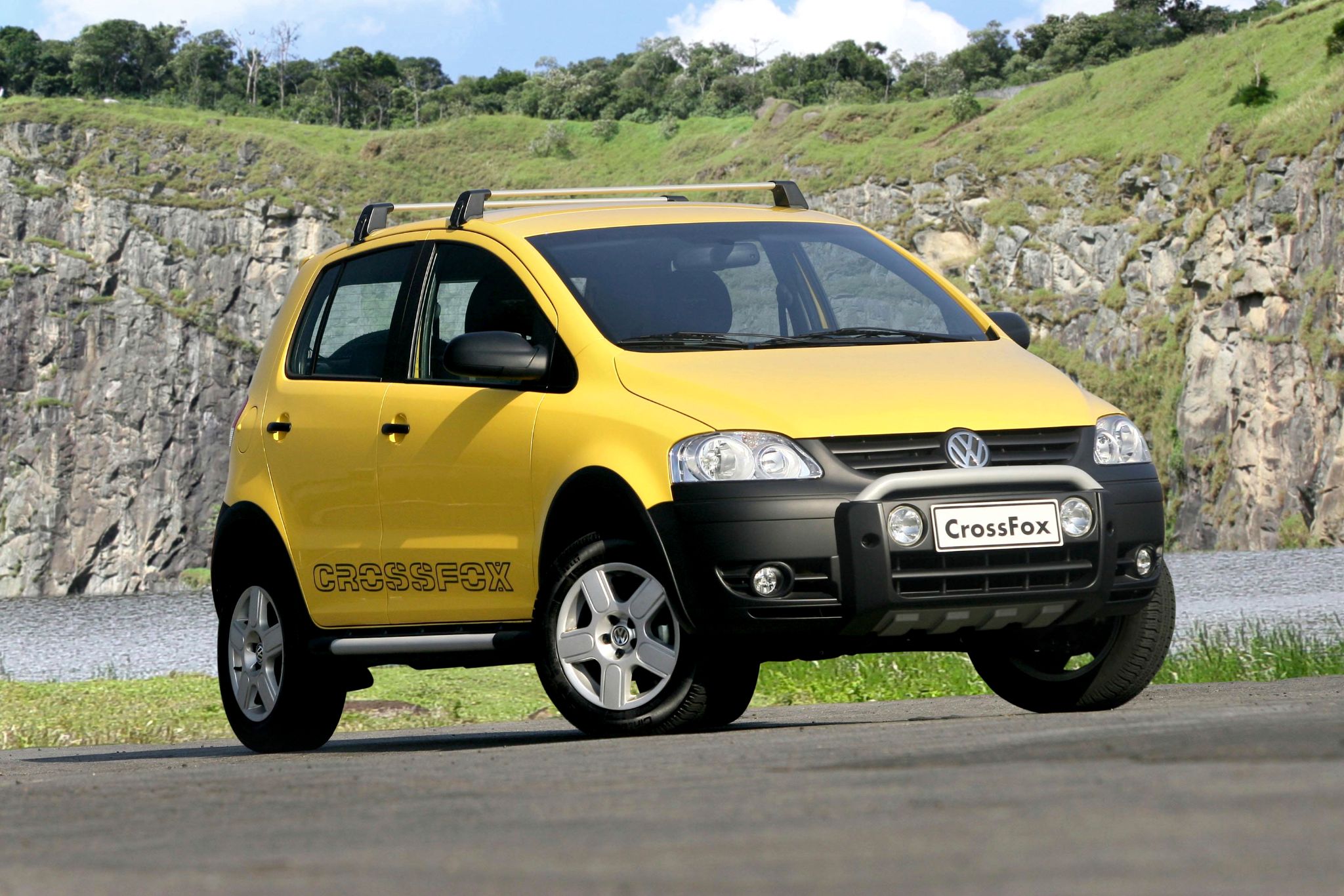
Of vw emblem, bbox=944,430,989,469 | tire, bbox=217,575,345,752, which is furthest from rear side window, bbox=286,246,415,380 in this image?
vw emblem, bbox=944,430,989,469

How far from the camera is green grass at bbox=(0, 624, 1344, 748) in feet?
34.8

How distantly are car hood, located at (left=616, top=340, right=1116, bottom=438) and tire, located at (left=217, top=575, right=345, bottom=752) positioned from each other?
2244 mm

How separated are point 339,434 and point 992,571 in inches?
115

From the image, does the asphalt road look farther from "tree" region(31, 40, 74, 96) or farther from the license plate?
"tree" region(31, 40, 74, 96)

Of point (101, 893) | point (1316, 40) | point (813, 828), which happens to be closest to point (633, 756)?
point (813, 828)

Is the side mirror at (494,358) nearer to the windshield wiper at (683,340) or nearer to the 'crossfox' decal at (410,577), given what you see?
the windshield wiper at (683,340)

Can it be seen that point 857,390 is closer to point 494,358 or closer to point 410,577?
point 494,358

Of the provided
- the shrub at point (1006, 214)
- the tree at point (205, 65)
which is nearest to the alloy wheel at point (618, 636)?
the shrub at point (1006, 214)

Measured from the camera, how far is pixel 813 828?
3.22 meters

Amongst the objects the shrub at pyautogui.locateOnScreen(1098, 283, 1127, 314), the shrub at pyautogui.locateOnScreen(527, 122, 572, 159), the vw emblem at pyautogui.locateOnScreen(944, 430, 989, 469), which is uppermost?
the shrub at pyautogui.locateOnScreen(527, 122, 572, 159)

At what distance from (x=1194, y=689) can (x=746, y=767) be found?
4719mm

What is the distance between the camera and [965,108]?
75.7 m

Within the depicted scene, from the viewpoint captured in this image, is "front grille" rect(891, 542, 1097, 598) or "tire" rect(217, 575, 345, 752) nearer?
"front grille" rect(891, 542, 1097, 598)

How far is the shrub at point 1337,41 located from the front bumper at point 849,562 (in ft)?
175
